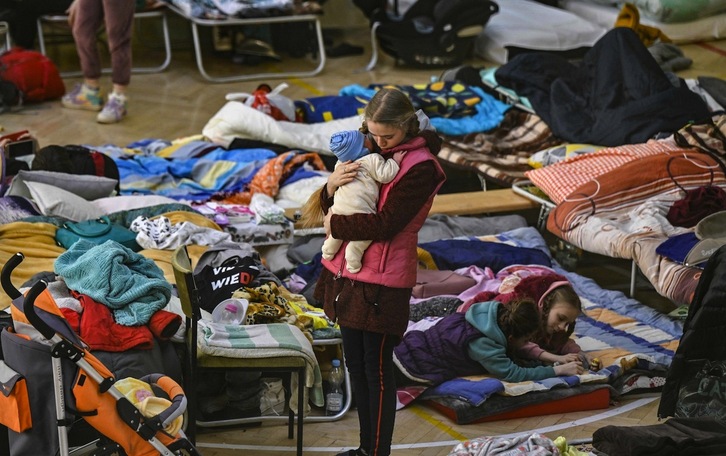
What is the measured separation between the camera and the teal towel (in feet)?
12.9

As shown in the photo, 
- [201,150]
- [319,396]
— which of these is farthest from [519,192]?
[319,396]

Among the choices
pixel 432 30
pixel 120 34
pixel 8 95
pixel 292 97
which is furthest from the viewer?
pixel 432 30

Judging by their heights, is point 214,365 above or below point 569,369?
above

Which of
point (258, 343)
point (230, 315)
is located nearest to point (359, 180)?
point (258, 343)

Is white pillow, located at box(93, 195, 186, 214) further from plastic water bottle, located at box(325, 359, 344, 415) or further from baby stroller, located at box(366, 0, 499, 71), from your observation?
baby stroller, located at box(366, 0, 499, 71)

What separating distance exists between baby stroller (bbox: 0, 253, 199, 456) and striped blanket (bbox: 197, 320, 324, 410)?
0.49 m

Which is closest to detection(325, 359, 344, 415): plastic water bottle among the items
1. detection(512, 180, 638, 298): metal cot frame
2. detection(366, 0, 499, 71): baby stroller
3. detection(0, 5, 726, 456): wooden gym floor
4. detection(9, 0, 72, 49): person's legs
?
detection(0, 5, 726, 456): wooden gym floor

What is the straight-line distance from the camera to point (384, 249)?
363 cm

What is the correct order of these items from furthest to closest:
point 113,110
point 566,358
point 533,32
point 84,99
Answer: point 533,32, point 84,99, point 113,110, point 566,358

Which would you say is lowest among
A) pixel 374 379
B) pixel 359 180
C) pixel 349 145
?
pixel 374 379

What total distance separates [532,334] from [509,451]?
3.16 ft

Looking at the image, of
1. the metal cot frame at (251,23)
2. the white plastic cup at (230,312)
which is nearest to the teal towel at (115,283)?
the white plastic cup at (230,312)

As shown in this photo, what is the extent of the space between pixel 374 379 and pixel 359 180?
651 mm

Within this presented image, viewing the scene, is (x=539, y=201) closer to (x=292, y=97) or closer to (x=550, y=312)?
(x=550, y=312)
